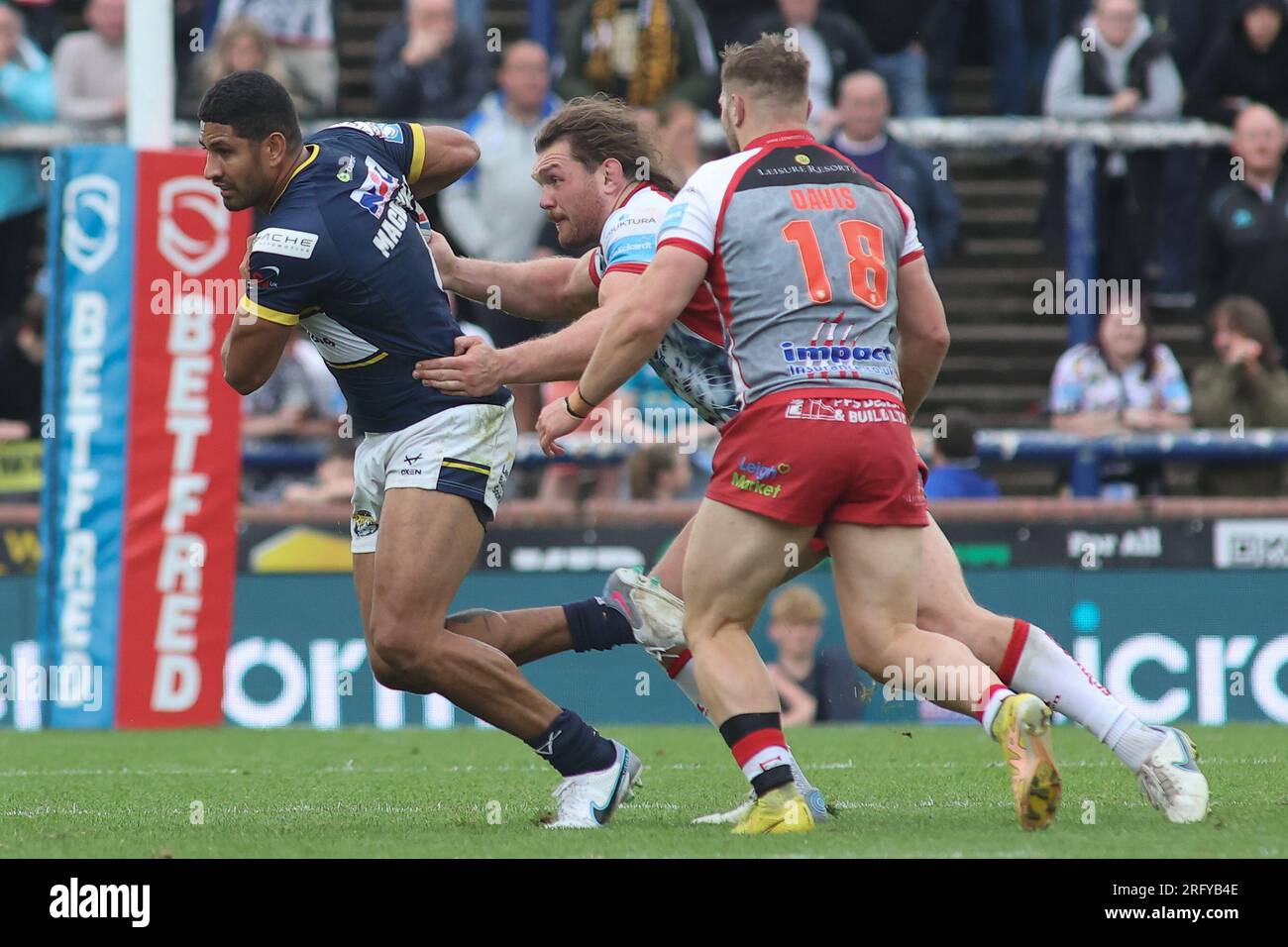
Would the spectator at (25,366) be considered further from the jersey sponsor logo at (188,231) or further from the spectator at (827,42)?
the spectator at (827,42)

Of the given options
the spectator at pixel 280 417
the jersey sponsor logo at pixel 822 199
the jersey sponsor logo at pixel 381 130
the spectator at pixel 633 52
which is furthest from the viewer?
the spectator at pixel 633 52

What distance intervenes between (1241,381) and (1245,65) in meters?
2.78

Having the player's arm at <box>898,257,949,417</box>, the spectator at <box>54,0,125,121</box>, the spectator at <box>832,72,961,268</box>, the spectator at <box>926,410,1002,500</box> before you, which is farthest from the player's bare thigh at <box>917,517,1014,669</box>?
the spectator at <box>54,0,125,121</box>

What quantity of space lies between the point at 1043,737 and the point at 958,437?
632cm

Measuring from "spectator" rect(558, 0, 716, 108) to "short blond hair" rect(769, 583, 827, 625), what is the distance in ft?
13.0

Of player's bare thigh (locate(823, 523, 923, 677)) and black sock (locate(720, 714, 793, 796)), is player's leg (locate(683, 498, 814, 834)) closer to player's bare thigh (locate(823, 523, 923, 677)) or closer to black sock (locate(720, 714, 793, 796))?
black sock (locate(720, 714, 793, 796))

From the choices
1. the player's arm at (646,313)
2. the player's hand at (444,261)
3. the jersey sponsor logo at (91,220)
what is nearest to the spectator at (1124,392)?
the jersey sponsor logo at (91,220)

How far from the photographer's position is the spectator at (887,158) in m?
13.0

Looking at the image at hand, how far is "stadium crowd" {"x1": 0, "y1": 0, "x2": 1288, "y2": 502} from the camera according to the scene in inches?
503

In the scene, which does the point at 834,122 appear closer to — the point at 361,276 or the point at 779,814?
the point at 361,276

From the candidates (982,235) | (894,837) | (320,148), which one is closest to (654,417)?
(982,235)

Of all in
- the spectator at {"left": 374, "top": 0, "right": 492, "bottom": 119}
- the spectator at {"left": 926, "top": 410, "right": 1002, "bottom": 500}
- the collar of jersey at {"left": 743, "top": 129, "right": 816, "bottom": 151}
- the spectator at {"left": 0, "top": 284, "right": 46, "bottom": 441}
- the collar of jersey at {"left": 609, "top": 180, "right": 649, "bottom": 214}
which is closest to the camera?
the collar of jersey at {"left": 743, "top": 129, "right": 816, "bottom": 151}

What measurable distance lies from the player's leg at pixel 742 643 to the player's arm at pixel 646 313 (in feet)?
1.65

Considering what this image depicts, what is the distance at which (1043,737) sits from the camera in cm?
573
